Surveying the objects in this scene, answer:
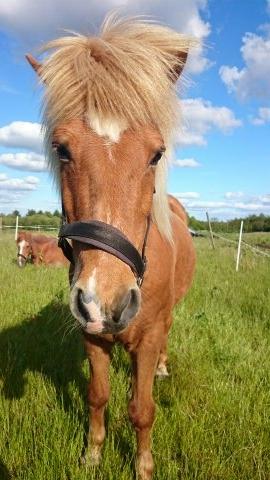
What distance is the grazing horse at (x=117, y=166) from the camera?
5.65 ft

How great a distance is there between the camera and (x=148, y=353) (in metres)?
2.60

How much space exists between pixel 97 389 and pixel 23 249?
9787mm

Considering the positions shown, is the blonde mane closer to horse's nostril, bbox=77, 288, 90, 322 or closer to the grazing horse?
the grazing horse

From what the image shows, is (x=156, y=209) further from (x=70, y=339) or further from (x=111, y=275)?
(x=70, y=339)

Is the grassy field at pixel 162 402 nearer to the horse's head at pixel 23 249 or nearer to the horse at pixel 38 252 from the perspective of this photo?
the horse's head at pixel 23 249

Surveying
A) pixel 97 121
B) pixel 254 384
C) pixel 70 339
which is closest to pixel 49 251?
pixel 70 339

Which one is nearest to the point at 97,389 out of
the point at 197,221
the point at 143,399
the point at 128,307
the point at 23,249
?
the point at 143,399

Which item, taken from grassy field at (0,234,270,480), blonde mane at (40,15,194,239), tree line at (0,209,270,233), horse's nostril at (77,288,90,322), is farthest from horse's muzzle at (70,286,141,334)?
tree line at (0,209,270,233)

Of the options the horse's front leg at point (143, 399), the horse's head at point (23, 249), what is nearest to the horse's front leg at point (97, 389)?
the horse's front leg at point (143, 399)

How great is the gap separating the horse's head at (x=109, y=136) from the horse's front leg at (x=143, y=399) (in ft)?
2.97

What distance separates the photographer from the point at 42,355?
4109 millimetres

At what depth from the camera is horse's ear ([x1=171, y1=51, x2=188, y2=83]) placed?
2365mm

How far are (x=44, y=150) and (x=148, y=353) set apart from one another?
Result: 1.42 metres

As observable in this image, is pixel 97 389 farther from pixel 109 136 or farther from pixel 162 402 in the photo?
pixel 109 136
